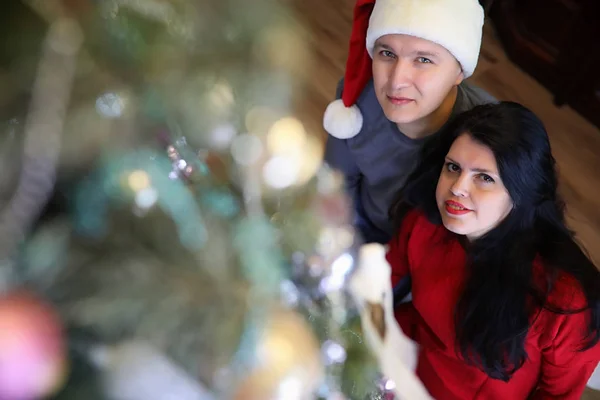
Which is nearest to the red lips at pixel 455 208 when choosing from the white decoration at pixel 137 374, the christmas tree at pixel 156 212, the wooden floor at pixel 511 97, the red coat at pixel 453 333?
the red coat at pixel 453 333

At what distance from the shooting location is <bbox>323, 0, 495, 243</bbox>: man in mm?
755

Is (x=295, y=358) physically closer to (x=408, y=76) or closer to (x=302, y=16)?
(x=408, y=76)

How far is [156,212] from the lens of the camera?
705 millimetres

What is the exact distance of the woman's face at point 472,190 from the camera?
0.74 meters

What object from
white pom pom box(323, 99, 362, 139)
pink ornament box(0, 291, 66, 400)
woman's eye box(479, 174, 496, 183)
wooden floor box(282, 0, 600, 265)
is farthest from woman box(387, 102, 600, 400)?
wooden floor box(282, 0, 600, 265)

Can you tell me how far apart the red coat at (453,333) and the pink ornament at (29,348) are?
22.6 inches

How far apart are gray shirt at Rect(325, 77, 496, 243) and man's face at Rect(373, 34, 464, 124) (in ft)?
0.25

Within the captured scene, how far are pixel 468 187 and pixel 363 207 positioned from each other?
0.41m

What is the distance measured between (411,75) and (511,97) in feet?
3.25

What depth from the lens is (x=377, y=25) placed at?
78 centimetres

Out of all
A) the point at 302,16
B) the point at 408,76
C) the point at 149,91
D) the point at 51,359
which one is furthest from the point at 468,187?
the point at 302,16

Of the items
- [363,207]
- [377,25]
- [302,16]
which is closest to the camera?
[377,25]

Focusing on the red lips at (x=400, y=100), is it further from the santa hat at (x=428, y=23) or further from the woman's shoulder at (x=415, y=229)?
the woman's shoulder at (x=415, y=229)

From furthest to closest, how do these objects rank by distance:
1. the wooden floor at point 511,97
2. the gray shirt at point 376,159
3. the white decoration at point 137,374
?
the wooden floor at point 511,97
the gray shirt at point 376,159
the white decoration at point 137,374
